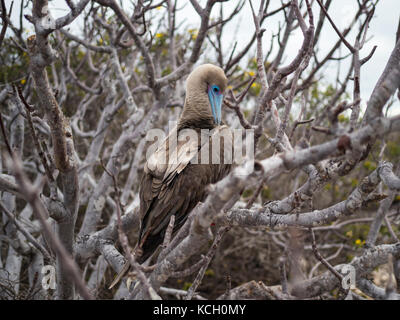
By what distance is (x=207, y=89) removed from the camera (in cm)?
363

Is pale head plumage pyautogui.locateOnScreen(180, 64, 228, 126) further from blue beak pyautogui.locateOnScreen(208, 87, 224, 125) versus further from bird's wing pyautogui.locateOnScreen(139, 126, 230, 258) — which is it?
bird's wing pyautogui.locateOnScreen(139, 126, 230, 258)

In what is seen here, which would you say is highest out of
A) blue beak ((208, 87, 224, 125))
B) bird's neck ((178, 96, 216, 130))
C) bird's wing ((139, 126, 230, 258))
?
blue beak ((208, 87, 224, 125))

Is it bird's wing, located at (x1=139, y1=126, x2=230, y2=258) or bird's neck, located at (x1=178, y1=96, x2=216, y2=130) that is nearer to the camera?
bird's wing, located at (x1=139, y1=126, x2=230, y2=258)

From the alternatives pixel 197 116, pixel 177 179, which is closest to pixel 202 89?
pixel 197 116

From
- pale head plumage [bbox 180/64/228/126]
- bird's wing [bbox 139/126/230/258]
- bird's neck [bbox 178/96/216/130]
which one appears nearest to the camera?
bird's wing [bbox 139/126/230/258]

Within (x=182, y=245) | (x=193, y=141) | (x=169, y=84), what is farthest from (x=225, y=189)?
(x=169, y=84)

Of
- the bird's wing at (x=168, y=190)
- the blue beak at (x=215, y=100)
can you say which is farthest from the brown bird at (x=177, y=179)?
the blue beak at (x=215, y=100)

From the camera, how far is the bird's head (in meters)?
3.52

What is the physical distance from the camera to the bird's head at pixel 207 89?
352cm

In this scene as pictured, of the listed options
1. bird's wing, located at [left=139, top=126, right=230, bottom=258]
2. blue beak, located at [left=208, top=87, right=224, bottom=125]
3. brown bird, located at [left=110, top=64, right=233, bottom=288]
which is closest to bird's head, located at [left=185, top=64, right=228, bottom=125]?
blue beak, located at [left=208, top=87, right=224, bottom=125]

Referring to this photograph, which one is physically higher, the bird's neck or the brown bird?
the bird's neck

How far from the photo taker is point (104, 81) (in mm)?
4398

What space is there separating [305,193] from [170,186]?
1039 millimetres
